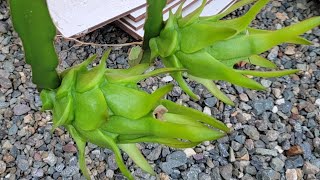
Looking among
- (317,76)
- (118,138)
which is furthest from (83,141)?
(317,76)

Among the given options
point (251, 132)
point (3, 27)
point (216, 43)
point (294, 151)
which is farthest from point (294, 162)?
point (216, 43)

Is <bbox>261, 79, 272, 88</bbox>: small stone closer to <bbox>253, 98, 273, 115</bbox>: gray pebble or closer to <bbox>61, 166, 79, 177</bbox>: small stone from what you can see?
<bbox>253, 98, 273, 115</bbox>: gray pebble

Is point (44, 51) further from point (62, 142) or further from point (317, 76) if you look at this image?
point (317, 76)

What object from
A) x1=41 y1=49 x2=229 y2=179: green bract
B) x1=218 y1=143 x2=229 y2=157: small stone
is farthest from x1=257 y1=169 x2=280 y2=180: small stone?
x1=41 y1=49 x2=229 y2=179: green bract

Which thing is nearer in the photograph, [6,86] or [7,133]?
[7,133]

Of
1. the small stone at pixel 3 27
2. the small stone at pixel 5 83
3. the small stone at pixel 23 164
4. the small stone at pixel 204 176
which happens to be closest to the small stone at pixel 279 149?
the small stone at pixel 204 176
